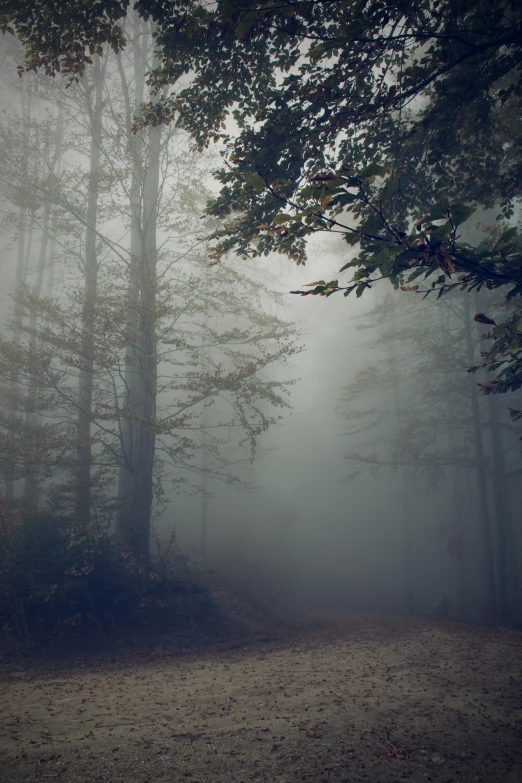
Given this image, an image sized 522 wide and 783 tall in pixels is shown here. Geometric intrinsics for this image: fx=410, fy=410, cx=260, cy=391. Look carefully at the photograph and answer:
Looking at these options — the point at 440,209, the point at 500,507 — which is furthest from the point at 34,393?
the point at 500,507

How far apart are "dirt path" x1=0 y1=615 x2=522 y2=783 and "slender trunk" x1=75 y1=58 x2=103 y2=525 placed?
424 cm

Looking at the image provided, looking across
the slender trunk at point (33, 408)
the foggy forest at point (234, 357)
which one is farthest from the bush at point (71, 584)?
the slender trunk at point (33, 408)

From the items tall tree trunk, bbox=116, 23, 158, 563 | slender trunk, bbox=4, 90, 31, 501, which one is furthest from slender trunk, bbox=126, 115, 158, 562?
slender trunk, bbox=4, 90, 31, 501

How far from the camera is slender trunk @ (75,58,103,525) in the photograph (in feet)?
31.7

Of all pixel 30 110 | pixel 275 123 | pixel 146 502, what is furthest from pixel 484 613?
pixel 30 110

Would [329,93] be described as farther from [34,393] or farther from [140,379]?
[34,393]

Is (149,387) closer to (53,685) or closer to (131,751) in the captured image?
(53,685)

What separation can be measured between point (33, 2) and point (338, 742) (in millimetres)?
7060

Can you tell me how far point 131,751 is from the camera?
327 cm

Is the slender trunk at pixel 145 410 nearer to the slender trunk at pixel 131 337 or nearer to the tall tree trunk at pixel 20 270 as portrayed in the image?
the slender trunk at pixel 131 337

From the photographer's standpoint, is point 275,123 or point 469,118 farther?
point 469,118

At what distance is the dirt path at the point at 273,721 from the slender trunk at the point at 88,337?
4.24 m

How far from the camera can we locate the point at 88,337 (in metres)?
9.57

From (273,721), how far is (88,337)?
8.30 metres
